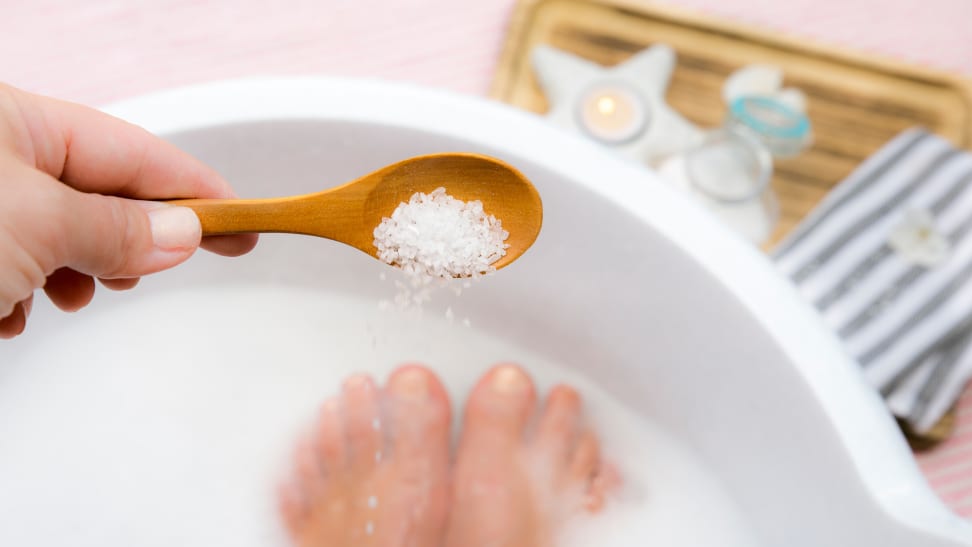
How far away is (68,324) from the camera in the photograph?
78cm

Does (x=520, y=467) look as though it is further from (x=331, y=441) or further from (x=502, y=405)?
(x=331, y=441)

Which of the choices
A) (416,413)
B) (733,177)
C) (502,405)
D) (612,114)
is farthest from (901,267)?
(416,413)

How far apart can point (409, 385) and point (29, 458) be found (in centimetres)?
42

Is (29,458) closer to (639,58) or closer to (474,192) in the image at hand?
(474,192)

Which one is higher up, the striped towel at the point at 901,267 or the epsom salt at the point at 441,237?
the striped towel at the point at 901,267

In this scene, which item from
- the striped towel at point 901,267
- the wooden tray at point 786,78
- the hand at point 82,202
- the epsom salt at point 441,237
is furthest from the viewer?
the wooden tray at point 786,78

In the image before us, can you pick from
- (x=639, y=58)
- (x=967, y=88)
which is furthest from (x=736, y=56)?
(x=967, y=88)

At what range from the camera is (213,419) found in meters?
0.87

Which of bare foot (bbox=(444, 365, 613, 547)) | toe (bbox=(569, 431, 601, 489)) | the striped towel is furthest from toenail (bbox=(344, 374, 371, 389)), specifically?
the striped towel

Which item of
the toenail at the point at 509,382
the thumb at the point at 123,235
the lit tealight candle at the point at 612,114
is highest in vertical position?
the lit tealight candle at the point at 612,114

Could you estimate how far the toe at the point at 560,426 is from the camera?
89cm

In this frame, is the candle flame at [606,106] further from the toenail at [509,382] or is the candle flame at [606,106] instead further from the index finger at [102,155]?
the index finger at [102,155]

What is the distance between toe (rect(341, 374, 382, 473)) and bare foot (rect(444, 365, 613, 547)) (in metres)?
0.11

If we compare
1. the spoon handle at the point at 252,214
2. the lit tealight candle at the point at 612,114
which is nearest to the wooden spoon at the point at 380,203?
the spoon handle at the point at 252,214
